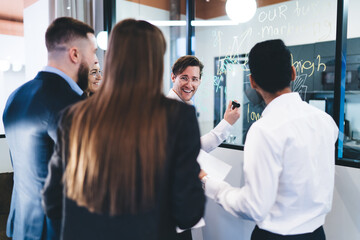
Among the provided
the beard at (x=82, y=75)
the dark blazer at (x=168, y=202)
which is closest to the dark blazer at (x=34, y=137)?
the beard at (x=82, y=75)

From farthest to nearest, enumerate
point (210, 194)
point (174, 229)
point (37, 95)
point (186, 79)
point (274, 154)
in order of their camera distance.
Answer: point (186, 79)
point (210, 194)
point (37, 95)
point (274, 154)
point (174, 229)

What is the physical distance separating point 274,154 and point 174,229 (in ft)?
1.52

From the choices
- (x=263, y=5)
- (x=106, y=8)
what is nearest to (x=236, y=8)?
(x=263, y=5)

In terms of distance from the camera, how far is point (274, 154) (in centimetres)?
108

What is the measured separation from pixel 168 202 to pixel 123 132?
0.91ft

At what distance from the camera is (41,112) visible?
3.89ft

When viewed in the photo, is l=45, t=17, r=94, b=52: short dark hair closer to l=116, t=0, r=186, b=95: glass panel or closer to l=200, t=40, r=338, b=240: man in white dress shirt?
l=200, t=40, r=338, b=240: man in white dress shirt

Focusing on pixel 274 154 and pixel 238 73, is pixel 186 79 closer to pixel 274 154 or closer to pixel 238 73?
pixel 238 73

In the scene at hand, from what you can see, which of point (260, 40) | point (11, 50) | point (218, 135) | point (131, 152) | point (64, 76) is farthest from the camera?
point (11, 50)

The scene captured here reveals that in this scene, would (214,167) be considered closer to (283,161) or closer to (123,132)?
(283,161)

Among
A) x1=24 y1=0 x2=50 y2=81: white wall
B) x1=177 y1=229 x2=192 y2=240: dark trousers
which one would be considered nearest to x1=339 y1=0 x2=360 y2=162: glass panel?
x1=177 y1=229 x2=192 y2=240: dark trousers

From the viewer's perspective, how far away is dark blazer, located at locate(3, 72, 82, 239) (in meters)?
1.20

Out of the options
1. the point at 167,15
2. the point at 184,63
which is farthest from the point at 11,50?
the point at 167,15

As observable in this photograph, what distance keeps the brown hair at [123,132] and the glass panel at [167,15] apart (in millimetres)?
3745
